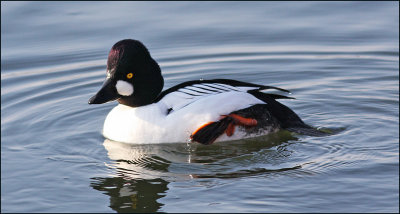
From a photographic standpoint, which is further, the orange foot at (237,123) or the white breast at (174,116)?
the orange foot at (237,123)

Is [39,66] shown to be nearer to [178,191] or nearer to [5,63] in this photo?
[5,63]

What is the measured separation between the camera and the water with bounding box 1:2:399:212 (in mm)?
8055

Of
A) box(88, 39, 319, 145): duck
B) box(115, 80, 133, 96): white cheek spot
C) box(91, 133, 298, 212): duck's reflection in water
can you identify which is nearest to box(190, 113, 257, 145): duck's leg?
box(88, 39, 319, 145): duck

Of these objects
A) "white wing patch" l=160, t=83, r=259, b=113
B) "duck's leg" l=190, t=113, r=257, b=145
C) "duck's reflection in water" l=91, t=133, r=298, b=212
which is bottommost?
"duck's reflection in water" l=91, t=133, r=298, b=212

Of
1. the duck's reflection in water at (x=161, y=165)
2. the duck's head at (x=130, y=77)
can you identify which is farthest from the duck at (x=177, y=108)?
the duck's reflection in water at (x=161, y=165)

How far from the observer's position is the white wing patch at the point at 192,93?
9.36 meters

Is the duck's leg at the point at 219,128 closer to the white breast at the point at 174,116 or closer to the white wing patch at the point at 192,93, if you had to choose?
the white breast at the point at 174,116

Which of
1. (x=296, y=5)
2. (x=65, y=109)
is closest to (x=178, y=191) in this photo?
(x=65, y=109)

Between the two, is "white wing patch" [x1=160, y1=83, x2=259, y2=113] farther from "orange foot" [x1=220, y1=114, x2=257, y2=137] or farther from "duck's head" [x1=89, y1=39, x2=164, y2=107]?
"orange foot" [x1=220, y1=114, x2=257, y2=137]

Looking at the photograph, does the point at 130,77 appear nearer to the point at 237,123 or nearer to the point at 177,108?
the point at 177,108

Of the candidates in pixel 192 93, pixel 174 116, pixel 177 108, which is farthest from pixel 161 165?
pixel 192 93

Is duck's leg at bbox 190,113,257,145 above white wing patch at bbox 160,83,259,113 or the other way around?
the other way around

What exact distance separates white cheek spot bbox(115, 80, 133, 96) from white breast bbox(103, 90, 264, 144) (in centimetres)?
24

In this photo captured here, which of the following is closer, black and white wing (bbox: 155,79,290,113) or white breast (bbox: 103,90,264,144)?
white breast (bbox: 103,90,264,144)
